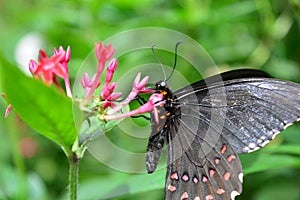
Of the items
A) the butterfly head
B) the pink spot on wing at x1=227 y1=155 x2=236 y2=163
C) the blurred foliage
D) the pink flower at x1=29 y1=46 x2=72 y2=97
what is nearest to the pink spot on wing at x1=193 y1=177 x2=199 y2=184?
the pink spot on wing at x1=227 y1=155 x2=236 y2=163

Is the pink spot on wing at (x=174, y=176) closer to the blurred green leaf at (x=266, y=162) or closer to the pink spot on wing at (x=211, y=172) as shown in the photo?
the pink spot on wing at (x=211, y=172)

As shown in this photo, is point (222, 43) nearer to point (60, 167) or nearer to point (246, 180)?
point (246, 180)

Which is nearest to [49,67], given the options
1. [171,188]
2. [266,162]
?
[171,188]

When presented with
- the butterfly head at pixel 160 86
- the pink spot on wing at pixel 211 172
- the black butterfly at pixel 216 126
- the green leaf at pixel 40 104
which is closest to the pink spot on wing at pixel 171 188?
the black butterfly at pixel 216 126

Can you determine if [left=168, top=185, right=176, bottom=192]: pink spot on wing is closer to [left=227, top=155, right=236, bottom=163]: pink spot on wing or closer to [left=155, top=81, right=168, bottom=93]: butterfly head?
[left=227, top=155, right=236, bottom=163]: pink spot on wing

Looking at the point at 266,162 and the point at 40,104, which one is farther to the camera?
the point at 266,162

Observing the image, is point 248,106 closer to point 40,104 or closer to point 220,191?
point 220,191
